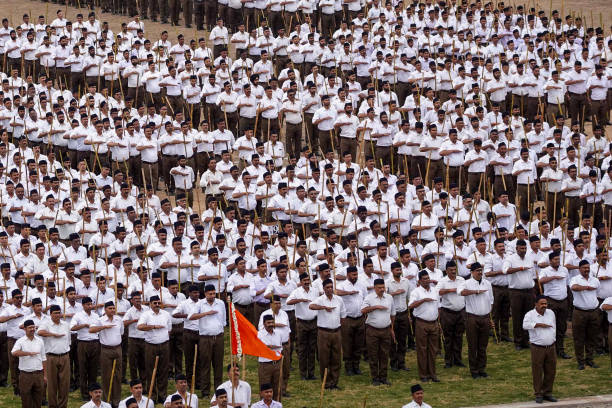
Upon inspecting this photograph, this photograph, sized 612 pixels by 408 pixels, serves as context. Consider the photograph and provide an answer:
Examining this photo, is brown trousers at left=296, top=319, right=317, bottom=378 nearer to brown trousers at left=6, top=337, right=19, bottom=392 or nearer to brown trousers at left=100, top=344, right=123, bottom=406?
brown trousers at left=100, top=344, right=123, bottom=406

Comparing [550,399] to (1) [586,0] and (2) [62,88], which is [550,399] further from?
(1) [586,0]

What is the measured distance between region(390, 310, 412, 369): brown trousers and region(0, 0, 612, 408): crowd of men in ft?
0.12

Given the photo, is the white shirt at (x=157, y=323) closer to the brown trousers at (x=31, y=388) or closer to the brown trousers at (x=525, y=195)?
the brown trousers at (x=31, y=388)

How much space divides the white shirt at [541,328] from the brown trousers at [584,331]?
1.16 meters

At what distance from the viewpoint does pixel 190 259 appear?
21672 mm

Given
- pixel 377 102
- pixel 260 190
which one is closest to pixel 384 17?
pixel 377 102

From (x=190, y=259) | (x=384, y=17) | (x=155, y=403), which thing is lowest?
(x=155, y=403)

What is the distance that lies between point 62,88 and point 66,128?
4.09m

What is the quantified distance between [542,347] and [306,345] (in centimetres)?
337

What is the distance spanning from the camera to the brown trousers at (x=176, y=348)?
66.7 ft

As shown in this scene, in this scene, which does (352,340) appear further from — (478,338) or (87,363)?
(87,363)

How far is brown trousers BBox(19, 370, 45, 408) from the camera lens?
18984 mm

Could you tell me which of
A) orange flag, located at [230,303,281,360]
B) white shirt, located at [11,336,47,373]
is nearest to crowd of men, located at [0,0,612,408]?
white shirt, located at [11,336,47,373]

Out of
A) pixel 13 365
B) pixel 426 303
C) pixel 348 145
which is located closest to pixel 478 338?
pixel 426 303
